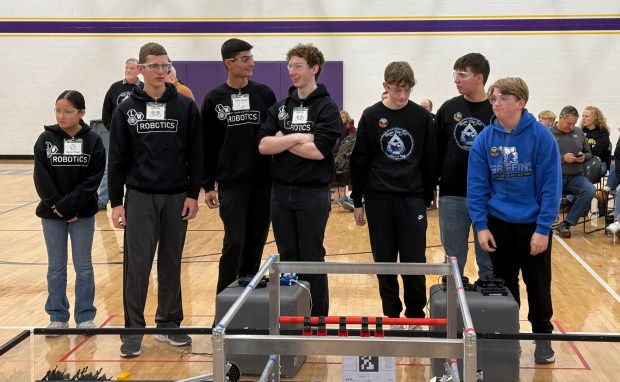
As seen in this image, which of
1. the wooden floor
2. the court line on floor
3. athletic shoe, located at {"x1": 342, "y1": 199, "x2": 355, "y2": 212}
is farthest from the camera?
athletic shoe, located at {"x1": 342, "y1": 199, "x2": 355, "y2": 212}

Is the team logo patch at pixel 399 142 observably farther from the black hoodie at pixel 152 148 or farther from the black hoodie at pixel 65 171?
the black hoodie at pixel 65 171

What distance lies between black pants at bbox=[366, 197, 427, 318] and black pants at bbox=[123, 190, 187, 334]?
125 cm

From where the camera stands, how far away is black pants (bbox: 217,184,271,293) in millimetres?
5145

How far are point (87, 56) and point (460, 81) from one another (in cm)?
1259

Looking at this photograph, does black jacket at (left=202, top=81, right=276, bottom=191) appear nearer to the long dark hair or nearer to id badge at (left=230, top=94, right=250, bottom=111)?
id badge at (left=230, top=94, right=250, bottom=111)

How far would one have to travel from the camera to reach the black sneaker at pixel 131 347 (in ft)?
13.8

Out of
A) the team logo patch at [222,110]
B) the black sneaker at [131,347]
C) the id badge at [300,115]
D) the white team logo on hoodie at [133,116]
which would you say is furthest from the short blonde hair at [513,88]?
the black sneaker at [131,347]

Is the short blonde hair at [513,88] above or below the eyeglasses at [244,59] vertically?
below

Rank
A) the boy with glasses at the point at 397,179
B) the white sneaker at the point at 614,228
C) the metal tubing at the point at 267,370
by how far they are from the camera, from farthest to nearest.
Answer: the white sneaker at the point at 614,228 < the boy with glasses at the point at 397,179 < the metal tubing at the point at 267,370

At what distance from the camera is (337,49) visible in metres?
15.5

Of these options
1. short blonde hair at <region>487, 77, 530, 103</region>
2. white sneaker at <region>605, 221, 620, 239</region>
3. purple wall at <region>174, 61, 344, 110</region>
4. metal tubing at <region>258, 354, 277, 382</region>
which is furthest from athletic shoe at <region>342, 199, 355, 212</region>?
metal tubing at <region>258, 354, 277, 382</region>

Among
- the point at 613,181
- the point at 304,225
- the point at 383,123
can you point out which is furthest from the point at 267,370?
the point at 613,181

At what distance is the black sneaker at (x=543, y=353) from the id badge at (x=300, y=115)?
199 cm

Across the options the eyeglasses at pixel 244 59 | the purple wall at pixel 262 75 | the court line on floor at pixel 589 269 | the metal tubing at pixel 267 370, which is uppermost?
the purple wall at pixel 262 75
